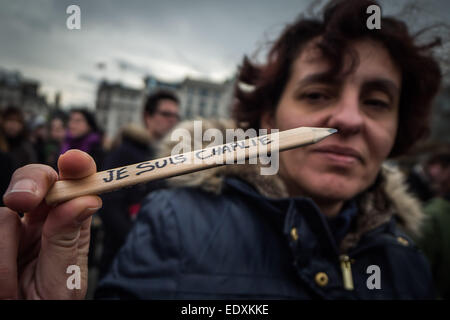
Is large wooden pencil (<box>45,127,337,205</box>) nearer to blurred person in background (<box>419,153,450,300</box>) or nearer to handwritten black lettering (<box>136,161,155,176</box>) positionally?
handwritten black lettering (<box>136,161,155,176</box>)

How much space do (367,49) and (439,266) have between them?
8.47 ft

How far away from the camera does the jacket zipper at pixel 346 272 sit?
106 cm

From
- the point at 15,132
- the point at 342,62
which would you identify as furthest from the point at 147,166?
the point at 15,132

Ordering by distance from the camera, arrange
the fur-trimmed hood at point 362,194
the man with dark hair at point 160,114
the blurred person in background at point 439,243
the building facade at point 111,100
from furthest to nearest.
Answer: the man with dark hair at point 160,114 → the blurred person in background at point 439,243 → the building facade at point 111,100 → the fur-trimmed hood at point 362,194

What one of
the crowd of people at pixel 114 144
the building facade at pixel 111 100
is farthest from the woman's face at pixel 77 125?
the building facade at pixel 111 100

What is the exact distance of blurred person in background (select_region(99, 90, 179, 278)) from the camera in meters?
2.31

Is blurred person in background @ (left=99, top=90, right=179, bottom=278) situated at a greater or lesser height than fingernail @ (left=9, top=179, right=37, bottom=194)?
greater

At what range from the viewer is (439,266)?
245 cm

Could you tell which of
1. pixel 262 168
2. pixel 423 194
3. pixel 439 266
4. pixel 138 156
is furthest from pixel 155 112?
pixel 423 194

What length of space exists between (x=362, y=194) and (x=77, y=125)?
6.87 ft

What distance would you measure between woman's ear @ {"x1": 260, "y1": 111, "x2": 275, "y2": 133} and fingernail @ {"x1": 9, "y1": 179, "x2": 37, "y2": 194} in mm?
939

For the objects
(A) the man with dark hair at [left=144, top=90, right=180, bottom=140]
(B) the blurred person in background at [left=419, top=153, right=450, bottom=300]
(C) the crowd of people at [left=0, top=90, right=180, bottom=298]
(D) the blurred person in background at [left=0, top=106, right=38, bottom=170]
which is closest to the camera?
(C) the crowd of people at [left=0, top=90, right=180, bottom=298]

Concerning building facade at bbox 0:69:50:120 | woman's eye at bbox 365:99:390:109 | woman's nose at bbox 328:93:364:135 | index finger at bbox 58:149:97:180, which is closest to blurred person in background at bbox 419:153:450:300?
woman's eye at bbox 365:99:390:109

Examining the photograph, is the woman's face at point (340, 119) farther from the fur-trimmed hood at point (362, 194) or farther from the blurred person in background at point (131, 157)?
the blurred person in background at point (131, 157)
